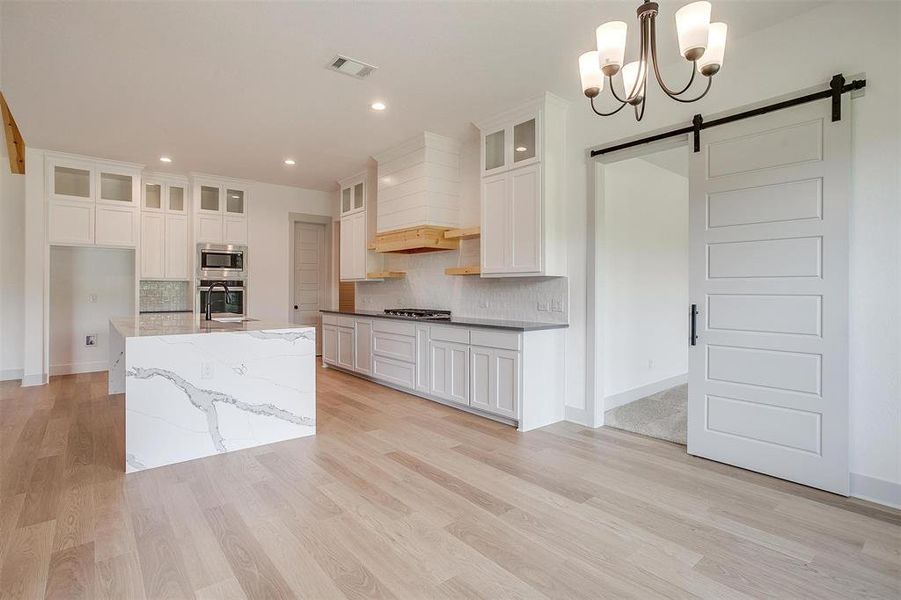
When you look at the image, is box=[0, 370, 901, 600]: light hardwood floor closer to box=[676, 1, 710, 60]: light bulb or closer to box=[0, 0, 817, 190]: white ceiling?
Answer: box=[676, 1, 710, 60]: light bulb

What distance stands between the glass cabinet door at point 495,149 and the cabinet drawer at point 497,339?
157 cm

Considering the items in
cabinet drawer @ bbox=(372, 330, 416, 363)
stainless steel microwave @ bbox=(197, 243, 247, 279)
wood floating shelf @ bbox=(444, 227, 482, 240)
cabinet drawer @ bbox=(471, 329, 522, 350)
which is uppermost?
wood floating shelf @ bbox=(444, 227, 482, 240)

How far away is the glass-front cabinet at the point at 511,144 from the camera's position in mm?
3953

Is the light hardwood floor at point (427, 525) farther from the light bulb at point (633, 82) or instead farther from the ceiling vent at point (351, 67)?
the ceiling vent at point (351, 67)

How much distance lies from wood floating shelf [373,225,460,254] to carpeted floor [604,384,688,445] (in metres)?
2.45

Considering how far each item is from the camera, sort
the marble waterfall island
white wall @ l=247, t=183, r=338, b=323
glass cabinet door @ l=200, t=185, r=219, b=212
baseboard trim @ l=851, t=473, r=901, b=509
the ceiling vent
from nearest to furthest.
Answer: baseboard trim @ l=851, t=473, r=901, b=509 → the marble waterfall island → the ceiling vent → glass cabinet door @ l=200, t=185, r=219, b=212 → white wall @ l=247, t=183, r=338, b=323

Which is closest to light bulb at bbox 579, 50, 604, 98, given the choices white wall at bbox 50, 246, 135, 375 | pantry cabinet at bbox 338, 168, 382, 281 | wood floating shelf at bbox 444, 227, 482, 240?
wood floating shelf at bbox 444, 227, 482, 240

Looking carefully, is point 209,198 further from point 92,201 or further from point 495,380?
point 495,380

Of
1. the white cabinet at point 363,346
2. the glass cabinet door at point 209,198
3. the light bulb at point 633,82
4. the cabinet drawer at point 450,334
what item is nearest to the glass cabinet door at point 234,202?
the glass cabinet door at point 209,198

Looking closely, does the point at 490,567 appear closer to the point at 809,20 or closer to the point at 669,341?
the point at 809,20

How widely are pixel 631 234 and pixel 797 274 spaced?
6.93 ft

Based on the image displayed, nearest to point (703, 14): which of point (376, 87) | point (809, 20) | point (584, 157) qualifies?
point (809, 20)

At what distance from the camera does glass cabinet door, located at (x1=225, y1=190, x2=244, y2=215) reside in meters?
6.64

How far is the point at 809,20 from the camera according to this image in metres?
2.69
